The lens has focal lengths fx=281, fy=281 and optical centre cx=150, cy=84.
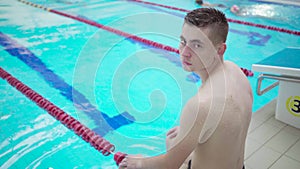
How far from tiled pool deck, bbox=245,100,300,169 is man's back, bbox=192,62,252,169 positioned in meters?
1.00

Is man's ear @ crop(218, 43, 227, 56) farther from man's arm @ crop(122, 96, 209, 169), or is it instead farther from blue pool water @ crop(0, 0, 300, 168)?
blue pool water @ crop(0, 0, 300, 168)

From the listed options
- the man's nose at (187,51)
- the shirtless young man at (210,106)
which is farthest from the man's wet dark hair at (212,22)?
the man's nose at (187,51)

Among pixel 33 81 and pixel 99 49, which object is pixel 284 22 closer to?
pixel 99 49

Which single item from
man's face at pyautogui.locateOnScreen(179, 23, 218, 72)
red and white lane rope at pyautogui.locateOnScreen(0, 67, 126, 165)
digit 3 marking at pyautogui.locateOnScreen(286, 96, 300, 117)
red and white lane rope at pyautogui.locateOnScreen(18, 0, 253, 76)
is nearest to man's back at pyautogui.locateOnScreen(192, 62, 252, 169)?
man's face at pyautogui.locateOnScreen(179, 23, 218, 72)

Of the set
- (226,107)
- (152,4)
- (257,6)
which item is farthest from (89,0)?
(226,107)

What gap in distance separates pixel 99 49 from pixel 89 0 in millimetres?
4487

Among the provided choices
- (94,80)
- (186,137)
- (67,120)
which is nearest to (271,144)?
(186,137)

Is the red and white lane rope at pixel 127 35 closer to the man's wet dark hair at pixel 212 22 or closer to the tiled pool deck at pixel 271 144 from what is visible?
the tiled pool deck at pixel 271 144

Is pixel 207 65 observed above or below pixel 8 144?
above

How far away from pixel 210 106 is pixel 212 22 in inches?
15.6

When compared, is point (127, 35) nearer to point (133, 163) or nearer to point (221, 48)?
point (133, 163)

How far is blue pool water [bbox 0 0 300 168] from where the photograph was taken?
288 centimetres

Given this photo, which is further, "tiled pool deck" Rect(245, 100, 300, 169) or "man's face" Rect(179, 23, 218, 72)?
"tiled pool deck" Rect(245, 100, 300, 169)

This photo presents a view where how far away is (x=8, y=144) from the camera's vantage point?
281 centimetres
